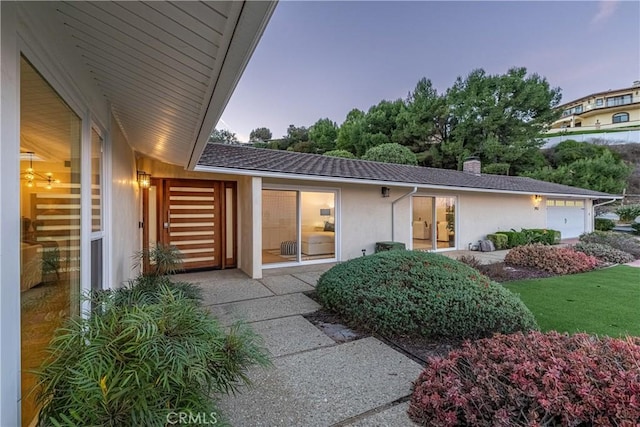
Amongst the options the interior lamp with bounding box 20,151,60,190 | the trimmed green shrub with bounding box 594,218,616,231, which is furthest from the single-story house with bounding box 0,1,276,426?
the trimmed green shrub with bounding box 594,218,616,231

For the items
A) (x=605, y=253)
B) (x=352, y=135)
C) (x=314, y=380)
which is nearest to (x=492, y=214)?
(x=605, y=253)

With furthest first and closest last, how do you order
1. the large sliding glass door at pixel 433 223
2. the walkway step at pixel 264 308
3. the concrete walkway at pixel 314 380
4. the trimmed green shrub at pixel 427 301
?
the large sliding glass door at pixel 433 223 < the walkway step at pixel 264 308 < the trimmed green shrub at pixel 427 301 < the concrete walkway at pixel 314 380

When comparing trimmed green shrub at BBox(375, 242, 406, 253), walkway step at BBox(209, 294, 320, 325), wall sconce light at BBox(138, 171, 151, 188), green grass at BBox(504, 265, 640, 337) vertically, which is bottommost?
green grass at BBox(504, 265, 640, 337)

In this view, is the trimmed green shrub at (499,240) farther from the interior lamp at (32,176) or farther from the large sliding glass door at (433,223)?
the interior lamp at (32,176)

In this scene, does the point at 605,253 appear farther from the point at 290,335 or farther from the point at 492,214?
the point at 290,335

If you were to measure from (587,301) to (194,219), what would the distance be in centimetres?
890

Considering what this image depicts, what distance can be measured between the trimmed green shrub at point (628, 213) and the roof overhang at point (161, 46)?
2843 cm

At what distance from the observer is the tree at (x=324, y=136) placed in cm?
3027

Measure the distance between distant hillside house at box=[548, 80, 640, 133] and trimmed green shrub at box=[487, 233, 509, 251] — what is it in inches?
1395

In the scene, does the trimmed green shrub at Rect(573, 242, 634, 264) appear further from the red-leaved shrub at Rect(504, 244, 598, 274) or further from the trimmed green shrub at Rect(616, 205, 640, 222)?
the trimmed green shrub at Rect(616, 205, 640, 222)

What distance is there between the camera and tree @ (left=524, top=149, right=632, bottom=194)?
69.9 feet

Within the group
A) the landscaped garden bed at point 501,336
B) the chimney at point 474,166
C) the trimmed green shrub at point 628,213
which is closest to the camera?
the landscaped garden bed at point 501,336

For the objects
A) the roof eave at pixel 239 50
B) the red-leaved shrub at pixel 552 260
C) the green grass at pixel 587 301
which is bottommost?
the green grass at pixel 587 301

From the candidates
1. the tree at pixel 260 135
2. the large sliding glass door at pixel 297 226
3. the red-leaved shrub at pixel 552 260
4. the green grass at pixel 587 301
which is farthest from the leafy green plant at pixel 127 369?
the tree at pixel 260 135
